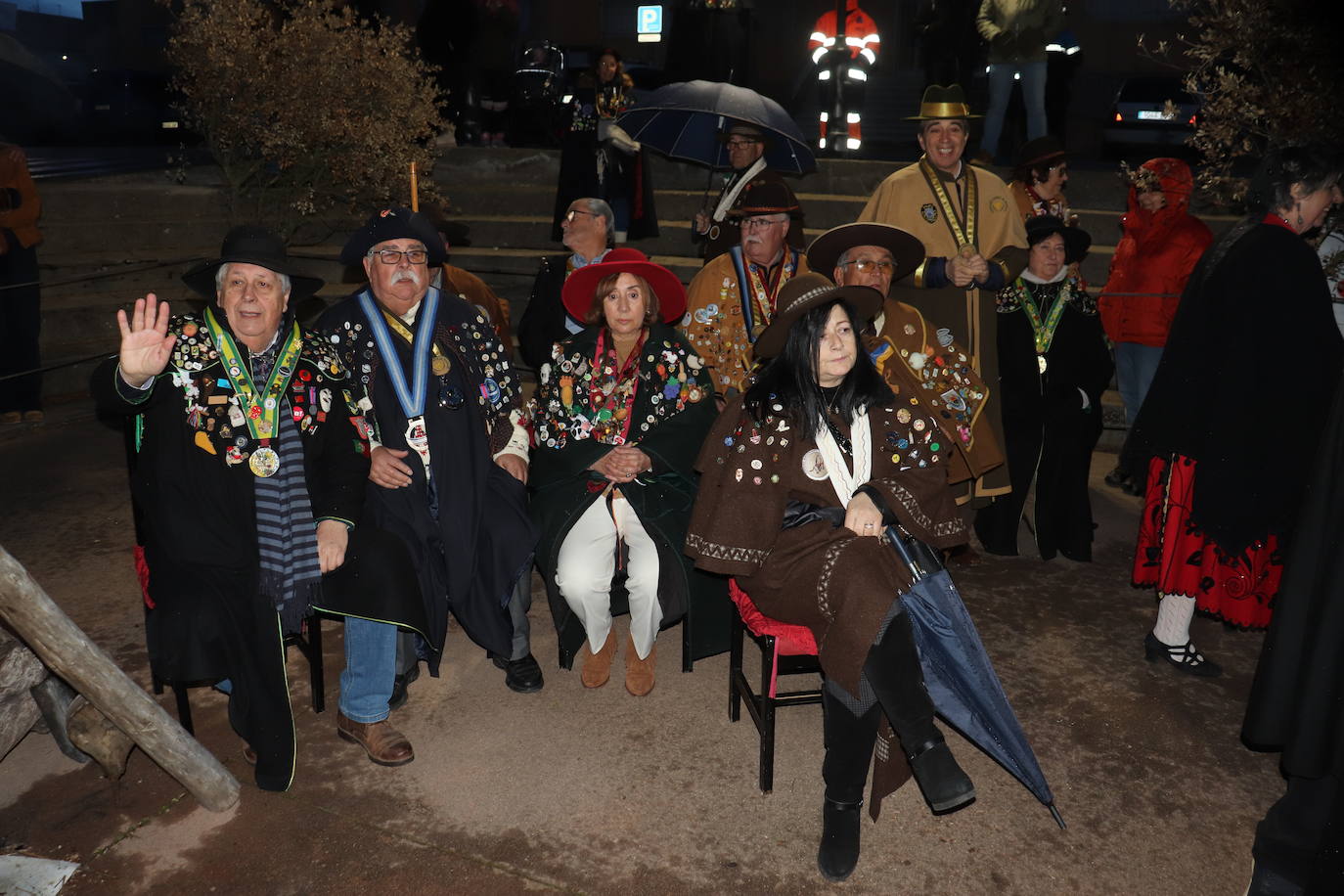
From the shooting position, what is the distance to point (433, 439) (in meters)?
4.30

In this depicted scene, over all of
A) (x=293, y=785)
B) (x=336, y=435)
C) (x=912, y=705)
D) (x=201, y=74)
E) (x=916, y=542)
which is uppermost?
(x=201, y=74)

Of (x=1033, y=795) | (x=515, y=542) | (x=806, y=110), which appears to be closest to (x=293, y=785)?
(x=515, y=542)

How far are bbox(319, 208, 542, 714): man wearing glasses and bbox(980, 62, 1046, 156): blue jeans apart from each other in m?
6.54

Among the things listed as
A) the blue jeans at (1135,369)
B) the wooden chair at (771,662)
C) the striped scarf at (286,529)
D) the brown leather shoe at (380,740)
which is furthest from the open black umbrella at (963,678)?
the blue jeans at (1135,369)

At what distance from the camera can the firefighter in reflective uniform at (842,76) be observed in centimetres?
1198

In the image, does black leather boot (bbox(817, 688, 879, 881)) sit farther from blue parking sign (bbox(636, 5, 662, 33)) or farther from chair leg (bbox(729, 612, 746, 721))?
blue parking sign (bbox(636, 5, 662, 33))

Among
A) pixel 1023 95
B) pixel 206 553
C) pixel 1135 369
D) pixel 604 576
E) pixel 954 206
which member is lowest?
pixel 604 576

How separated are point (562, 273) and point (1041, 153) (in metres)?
2.86

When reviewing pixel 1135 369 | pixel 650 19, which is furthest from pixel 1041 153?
pixel 650 19

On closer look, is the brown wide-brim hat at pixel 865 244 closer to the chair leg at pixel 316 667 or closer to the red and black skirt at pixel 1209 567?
the red and black skirt at pixel 1209 567

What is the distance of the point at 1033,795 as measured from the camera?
3768 millimetres

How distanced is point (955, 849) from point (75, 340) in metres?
8.41

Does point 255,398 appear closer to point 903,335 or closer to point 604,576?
point 604,576

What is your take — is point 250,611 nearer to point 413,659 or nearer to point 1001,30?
point 413,659
